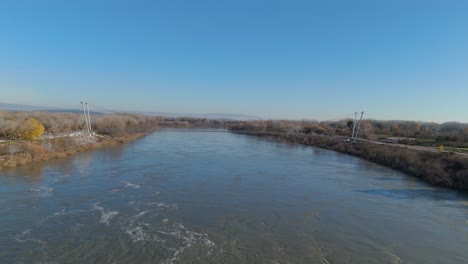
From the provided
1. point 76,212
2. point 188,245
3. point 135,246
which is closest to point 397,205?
point 188,245

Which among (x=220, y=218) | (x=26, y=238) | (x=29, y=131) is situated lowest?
(x=26, y=238)

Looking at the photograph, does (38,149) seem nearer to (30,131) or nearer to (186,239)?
(30,131)

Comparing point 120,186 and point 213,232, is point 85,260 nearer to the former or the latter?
point 213,232

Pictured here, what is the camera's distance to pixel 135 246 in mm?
6246

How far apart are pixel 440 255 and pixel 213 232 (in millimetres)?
5519

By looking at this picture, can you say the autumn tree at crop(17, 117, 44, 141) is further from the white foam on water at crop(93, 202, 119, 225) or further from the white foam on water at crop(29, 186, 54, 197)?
the white foam on water at crop(93, 202, 119, 225)

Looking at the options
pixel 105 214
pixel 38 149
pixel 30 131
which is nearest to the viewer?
pixel 105 214

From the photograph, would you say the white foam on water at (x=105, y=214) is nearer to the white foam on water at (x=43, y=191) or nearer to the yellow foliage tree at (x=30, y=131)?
the white foam on water at (x=43, y=191)

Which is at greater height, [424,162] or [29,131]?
[424,162]

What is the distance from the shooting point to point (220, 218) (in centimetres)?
816

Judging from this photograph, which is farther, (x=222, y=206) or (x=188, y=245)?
(x=222, y=206)

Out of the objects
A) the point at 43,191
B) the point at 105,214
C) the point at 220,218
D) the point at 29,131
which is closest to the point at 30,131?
the point at 29,131

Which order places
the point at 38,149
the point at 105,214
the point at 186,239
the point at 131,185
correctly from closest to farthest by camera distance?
1. the point at 186,239
2. the point at 105,214
3. the point at 131,185
4. the point at 38,149

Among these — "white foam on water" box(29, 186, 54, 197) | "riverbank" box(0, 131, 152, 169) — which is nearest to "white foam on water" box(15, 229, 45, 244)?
"white foam on water" box(29, 186, 54, 197)
